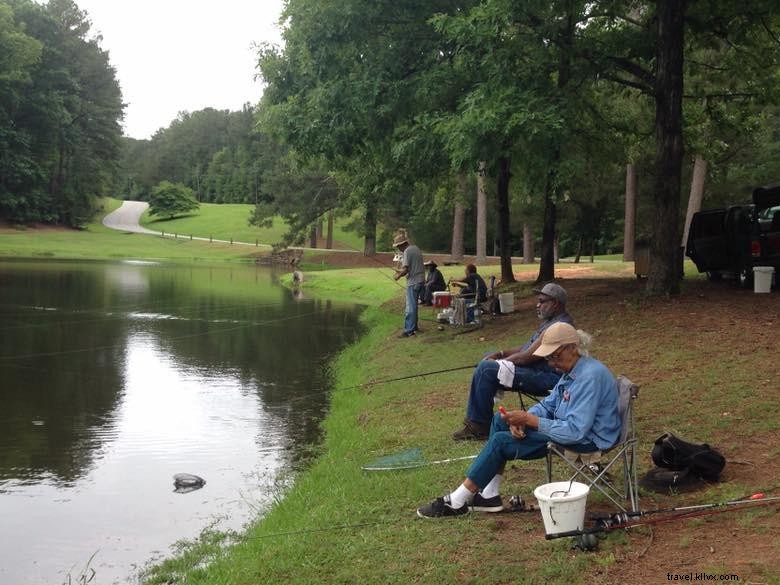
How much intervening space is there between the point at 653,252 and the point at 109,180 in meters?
73.5

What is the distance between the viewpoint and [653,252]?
13164mm

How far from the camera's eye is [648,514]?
15.3 feet

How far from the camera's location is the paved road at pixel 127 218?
244 ft

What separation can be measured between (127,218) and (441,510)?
8434 cm

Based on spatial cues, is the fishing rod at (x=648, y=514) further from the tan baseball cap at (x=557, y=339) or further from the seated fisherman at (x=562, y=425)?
the tan baseball cap at (x=557, y=339)

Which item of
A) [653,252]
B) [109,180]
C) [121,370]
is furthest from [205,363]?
[109,180]

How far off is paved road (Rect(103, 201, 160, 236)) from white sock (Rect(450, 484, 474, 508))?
6796 cm

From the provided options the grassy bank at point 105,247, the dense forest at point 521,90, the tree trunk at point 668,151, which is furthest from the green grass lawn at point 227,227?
the tree trunk at point 668,151

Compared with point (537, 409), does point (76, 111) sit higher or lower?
higher

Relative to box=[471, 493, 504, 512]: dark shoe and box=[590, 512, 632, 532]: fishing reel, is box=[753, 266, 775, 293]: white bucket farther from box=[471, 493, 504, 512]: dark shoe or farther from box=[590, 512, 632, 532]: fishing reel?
box=[590, 512, 632, 532]: fishing reel

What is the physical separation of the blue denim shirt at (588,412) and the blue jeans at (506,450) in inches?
2.1

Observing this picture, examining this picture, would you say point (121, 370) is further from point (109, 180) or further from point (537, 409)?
point (109, 180)

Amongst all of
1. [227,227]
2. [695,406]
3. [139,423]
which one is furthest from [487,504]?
[227,227]

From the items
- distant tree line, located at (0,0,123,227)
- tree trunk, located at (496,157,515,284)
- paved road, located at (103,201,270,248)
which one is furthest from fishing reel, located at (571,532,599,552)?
distant tree line, located at (0,0,123,227)
